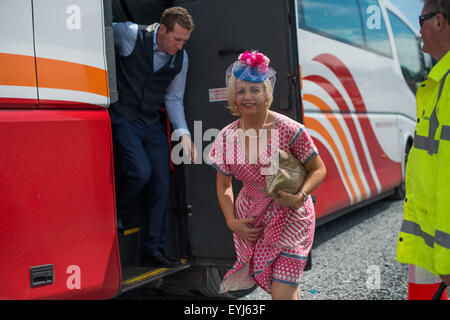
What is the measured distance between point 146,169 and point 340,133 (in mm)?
2620

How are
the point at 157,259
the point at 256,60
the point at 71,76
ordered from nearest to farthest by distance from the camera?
the point at 256,60 → the point at 71,76 → the point at 157,259

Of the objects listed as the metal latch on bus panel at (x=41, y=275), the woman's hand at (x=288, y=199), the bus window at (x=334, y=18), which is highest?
the bus window at (x=334, y=18)

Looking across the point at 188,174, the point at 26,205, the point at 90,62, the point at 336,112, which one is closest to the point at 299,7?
the point at 336,112

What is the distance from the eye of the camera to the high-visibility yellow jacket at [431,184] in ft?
5.28

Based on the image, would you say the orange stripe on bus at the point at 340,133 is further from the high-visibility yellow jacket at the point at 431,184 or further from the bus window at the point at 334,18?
the high-visibility yellow jacket at the point at 431,184

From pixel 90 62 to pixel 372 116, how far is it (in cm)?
432

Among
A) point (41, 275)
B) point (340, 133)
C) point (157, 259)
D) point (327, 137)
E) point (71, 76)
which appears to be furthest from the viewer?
point (340, 133)

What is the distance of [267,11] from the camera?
3.45 meters

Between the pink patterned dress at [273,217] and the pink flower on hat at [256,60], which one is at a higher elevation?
the pink flower on hat at [256,60]

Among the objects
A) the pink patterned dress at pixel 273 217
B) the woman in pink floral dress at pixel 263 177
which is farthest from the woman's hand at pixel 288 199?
the pink patterned dress at pixel 273 217

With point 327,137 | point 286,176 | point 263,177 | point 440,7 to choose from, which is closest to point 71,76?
point 263,177

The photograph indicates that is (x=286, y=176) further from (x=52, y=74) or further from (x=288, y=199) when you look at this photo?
(x=52, y=74)

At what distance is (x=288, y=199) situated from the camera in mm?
2283

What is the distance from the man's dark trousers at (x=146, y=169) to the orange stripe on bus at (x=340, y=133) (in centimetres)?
162
